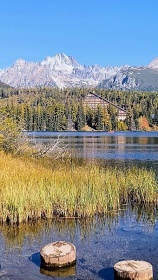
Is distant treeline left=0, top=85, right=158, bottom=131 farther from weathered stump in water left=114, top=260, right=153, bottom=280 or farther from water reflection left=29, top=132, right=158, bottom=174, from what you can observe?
weathered stump in water left=114, top=260, right=153, bottom=280

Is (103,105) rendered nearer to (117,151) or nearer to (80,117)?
(80,117)

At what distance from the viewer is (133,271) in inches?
340

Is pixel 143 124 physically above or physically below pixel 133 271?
above

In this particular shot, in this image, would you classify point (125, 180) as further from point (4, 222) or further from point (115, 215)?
point (4, 222)

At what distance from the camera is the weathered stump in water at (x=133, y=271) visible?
8617 mm

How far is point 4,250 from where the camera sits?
36.1ft

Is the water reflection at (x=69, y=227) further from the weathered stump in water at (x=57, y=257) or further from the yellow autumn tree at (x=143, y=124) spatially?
the yellow autumn tree at (x=143, y=124)

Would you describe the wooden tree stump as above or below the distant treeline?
below

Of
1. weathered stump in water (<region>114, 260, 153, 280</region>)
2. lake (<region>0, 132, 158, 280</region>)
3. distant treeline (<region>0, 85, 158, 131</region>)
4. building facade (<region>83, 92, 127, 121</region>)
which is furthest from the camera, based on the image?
building facade (<region>83, 92, 127, 121</region>)

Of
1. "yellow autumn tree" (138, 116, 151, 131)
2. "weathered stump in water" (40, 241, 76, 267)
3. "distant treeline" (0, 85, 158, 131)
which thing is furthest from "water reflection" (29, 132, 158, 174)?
"yellow autumn tree" (138, 116, 151, 131)

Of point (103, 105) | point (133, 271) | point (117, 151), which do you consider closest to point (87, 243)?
point (133, 271)

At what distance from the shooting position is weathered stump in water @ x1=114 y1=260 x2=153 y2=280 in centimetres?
862

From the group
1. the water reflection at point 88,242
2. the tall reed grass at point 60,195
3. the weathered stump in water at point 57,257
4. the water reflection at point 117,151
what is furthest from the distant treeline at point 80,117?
the weathered stump in water at point 57,257

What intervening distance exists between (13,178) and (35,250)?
5184mm
